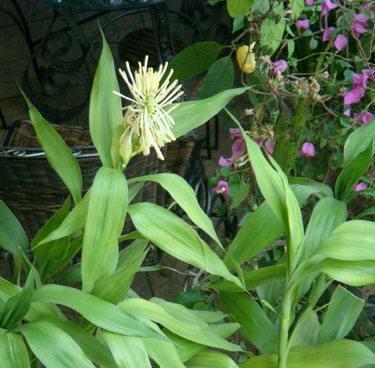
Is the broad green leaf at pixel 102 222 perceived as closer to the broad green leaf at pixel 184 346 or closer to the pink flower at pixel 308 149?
the broad green leaf at pixel 184 346

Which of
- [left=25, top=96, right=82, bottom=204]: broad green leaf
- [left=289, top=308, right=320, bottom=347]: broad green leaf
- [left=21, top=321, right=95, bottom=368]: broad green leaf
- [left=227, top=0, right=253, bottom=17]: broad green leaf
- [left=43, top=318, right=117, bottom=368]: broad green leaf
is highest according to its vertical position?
[left=227, top=0, right=253, bottom=17]: broad green leaf

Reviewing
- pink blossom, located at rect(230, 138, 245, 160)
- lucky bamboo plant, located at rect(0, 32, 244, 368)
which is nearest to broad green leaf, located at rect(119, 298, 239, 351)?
lucky bamboo plant, located at rect(0, 32, 244, 368)

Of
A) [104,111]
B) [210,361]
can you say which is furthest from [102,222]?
[210,361]

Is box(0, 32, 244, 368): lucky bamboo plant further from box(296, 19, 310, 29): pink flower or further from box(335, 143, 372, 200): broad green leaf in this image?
box(296, 19, 310, 29): pink flower

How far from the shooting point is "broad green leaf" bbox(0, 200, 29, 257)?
0.99 m

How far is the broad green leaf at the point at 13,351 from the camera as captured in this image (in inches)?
29.8

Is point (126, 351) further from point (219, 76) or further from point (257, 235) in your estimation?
point (219, 76)

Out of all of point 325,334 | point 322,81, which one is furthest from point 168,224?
point 322,81

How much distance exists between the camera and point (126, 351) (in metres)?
0.79

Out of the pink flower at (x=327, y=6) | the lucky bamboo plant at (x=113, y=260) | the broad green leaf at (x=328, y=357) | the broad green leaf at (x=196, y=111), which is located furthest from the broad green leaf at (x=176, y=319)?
the pink flower at (x=327, y=6)

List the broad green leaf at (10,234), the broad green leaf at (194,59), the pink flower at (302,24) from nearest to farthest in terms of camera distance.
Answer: the broad green leaf at (10,234), the broad green leaf at (194,59), the pink flower at (302,24)

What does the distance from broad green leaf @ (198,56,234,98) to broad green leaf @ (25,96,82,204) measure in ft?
1.49

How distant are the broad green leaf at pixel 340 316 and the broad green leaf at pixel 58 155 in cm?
42

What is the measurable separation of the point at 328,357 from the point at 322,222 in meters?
0.19
